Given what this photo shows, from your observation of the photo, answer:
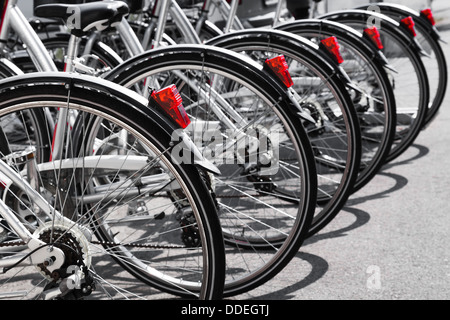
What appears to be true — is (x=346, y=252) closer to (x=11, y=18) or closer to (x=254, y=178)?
(x=254, y=178)

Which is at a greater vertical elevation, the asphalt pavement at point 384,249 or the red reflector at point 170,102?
the red reflector at point 170,102

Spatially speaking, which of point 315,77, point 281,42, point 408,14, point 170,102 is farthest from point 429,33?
point 170,102

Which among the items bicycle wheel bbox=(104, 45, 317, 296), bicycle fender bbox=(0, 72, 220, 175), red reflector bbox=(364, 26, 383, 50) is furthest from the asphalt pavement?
bicycle fender bbox=(0, 72, 220, 175)

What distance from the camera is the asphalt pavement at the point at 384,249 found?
129 inches

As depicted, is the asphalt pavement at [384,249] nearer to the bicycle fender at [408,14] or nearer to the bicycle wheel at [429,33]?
the bicycle wheel at [429,33]

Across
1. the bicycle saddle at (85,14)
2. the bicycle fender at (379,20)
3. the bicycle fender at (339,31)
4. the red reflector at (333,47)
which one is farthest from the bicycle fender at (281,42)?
the bicycle fender at (379,20)

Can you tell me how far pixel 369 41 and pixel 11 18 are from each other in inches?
84.6

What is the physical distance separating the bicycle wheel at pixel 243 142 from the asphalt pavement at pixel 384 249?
19cm

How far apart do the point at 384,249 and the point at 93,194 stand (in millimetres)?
1515

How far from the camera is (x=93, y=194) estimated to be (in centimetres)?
316

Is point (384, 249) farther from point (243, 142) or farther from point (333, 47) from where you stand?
point (333, 47)

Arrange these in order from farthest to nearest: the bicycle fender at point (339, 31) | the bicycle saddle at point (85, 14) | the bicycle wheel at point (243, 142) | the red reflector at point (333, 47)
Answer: the bicycle fender at point (339, 31)
the red reflector at point (333, 47)
the bicycle wheel at point (243, 142)
the bicycle saddle at point (85, 14)
